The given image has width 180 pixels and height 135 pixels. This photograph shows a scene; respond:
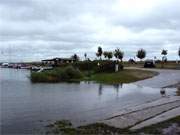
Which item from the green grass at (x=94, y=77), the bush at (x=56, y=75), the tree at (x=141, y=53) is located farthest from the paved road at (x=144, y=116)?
the tree at (x=141, y=53)

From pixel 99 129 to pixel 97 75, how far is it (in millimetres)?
62747

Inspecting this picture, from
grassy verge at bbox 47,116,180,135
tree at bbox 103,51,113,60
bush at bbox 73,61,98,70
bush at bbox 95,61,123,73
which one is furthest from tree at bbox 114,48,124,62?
grassy verge at bbox 47,116,180,135

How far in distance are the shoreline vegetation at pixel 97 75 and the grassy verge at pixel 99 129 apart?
45.3 metres

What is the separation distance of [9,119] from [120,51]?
122 meters

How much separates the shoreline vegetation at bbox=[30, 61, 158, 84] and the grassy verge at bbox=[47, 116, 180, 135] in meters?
45.3

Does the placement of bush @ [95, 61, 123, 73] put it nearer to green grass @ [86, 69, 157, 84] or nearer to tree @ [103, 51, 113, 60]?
green grass @ [86, 69, 157, 84]

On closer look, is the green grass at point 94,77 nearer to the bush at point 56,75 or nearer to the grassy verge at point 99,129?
the bush at point 56,75

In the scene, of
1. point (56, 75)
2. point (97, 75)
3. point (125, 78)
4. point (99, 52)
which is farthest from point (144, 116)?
point (99, 52)

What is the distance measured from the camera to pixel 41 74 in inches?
3184

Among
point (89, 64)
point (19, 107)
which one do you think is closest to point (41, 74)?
point (89, 64)

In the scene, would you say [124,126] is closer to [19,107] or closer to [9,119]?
[9,119]

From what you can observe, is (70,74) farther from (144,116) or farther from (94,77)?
(144,116)

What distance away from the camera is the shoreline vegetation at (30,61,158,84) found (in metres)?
73.6

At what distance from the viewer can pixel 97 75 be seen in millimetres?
85000
